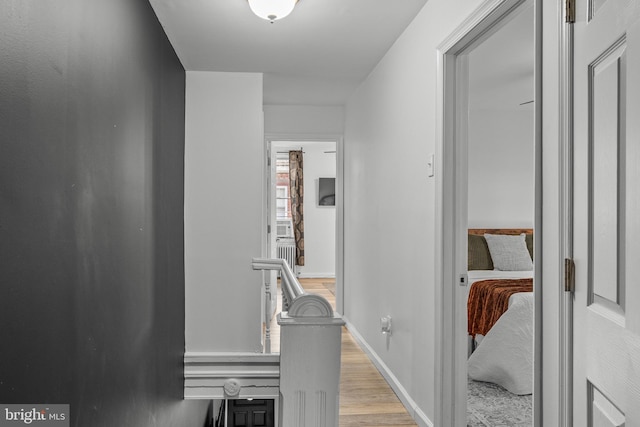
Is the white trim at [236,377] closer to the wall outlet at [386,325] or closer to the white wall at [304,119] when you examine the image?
the wall outlet at [386,325]

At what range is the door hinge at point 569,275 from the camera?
151 centimetres

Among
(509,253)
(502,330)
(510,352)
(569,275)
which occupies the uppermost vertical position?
(569,275)

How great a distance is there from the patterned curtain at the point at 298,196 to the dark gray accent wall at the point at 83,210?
632 centimetres

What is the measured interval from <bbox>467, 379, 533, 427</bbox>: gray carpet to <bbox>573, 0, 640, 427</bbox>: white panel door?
5.66 feet

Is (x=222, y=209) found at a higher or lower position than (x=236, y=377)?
higher

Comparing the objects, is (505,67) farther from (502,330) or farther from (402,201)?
(502,330)

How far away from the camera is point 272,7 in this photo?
2.61 meters

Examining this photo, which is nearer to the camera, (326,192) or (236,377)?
(236,377)

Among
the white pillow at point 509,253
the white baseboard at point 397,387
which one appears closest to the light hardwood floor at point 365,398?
the white baseboard at point 397,387

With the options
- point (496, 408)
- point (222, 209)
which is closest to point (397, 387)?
point (496, 408)

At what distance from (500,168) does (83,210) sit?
5172 millimetres

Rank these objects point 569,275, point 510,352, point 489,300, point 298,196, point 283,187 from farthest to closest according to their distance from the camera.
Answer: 1. point 283,187
2. point 298,196
3. point 489,300
4. point 510,352
5. point 569,275

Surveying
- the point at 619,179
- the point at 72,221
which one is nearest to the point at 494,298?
the point at 619,179

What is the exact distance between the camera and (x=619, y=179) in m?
1.18
